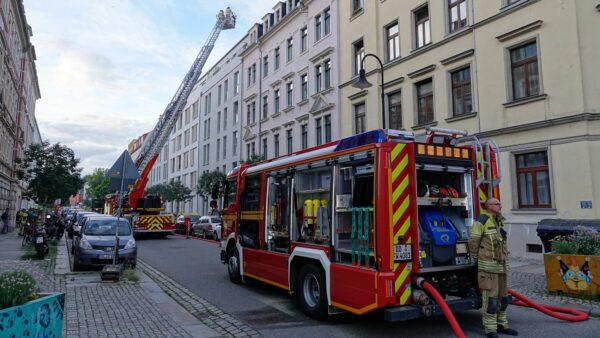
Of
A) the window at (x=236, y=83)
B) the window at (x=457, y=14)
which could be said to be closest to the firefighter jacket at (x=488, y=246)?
the window at (x=457, y=14)

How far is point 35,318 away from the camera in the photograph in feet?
14.1

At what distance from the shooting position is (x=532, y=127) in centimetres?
1420

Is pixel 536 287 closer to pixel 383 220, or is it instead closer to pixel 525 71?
pixel 383 220

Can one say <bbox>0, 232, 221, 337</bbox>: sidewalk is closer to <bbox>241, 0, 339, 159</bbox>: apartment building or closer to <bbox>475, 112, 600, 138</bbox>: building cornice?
<bbox>475, 112, 600, 138</bbox>: building cornice

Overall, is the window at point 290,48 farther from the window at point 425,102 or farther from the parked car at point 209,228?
the window at point 425,102

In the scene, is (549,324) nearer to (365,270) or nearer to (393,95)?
(365,270)

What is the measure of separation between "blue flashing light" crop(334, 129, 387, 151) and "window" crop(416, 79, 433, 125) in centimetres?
1284

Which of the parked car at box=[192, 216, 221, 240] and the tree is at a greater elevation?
the tree

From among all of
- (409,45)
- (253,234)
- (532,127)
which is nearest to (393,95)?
(409,45)

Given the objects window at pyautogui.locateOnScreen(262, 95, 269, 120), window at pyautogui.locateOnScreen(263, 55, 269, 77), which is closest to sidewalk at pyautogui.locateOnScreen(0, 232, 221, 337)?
window at pyautogui.locateOnScreen(262, 95, 269, 120)

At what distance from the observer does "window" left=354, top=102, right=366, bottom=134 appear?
898 inches

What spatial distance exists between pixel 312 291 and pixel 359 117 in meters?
16.9

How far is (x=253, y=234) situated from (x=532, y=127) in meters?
10.1

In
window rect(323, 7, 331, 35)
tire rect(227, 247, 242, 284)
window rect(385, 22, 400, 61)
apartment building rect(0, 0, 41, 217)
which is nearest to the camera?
tire rect(227, 247, 242, 284)
